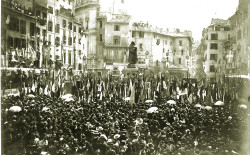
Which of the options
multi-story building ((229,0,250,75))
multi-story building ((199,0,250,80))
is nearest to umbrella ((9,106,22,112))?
multi-story building ((199,0,250,80))

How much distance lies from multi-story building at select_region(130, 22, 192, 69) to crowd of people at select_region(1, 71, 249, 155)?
1.43 m

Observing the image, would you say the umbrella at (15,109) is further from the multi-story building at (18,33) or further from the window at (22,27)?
the window at (22,27)

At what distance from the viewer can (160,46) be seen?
907 centimetres

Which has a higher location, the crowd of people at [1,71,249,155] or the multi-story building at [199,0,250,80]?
the multi-story building at [199,0,250,80]

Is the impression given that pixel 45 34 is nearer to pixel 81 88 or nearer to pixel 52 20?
pixel 52 20

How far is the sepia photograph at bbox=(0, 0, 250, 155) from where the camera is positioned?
20.5ft

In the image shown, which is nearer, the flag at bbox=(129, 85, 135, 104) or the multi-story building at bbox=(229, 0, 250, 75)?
the multi-story building at bbox=(229, 0, 250, 75)

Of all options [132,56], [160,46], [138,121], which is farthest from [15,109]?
[160,46]

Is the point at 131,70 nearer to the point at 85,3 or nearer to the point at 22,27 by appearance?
the point at 85,3

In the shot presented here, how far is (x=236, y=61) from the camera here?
25.1 feet

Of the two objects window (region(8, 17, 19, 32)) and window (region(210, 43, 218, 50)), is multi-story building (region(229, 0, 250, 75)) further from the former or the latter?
window (region(8, 17, 19, 32))

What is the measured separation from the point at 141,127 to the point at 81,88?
9.17 feet

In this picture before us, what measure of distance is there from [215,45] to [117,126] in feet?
14.0

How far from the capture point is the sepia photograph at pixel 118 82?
625 cm
